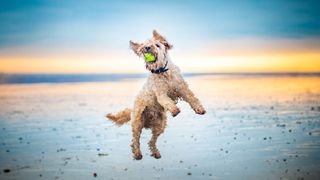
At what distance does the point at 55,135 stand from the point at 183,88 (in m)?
5.08

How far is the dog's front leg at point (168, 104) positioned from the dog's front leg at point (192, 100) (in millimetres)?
309

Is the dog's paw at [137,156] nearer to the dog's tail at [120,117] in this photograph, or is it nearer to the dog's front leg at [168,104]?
the dog's tail at [120,117]

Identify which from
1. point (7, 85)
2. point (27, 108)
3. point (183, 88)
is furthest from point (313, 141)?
point (7, 85)

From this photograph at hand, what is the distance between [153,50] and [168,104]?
2.39ft

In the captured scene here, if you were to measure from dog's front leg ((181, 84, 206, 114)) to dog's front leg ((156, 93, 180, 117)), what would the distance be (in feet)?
1.01

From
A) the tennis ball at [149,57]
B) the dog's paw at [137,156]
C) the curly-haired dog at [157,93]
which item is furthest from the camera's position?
the dog's paw at [137,156]

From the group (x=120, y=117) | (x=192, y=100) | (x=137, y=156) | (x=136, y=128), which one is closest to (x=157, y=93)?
(x=192, y=100)

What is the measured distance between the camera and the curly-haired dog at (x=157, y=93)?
6.45m

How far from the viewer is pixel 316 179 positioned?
25.0 ft

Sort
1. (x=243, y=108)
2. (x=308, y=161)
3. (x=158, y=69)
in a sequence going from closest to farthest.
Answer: (x=158, y=69)
(x=308, y=161)
(x=243, y=108)

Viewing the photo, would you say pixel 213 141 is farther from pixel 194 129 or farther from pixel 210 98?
pixel 210 98

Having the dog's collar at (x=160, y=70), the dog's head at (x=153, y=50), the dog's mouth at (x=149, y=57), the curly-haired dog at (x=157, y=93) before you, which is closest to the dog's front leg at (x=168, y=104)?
the curly-haired dog at (x=157, y=93)

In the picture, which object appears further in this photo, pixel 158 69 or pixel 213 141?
pixel 213 141

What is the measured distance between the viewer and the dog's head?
636 centimetres
